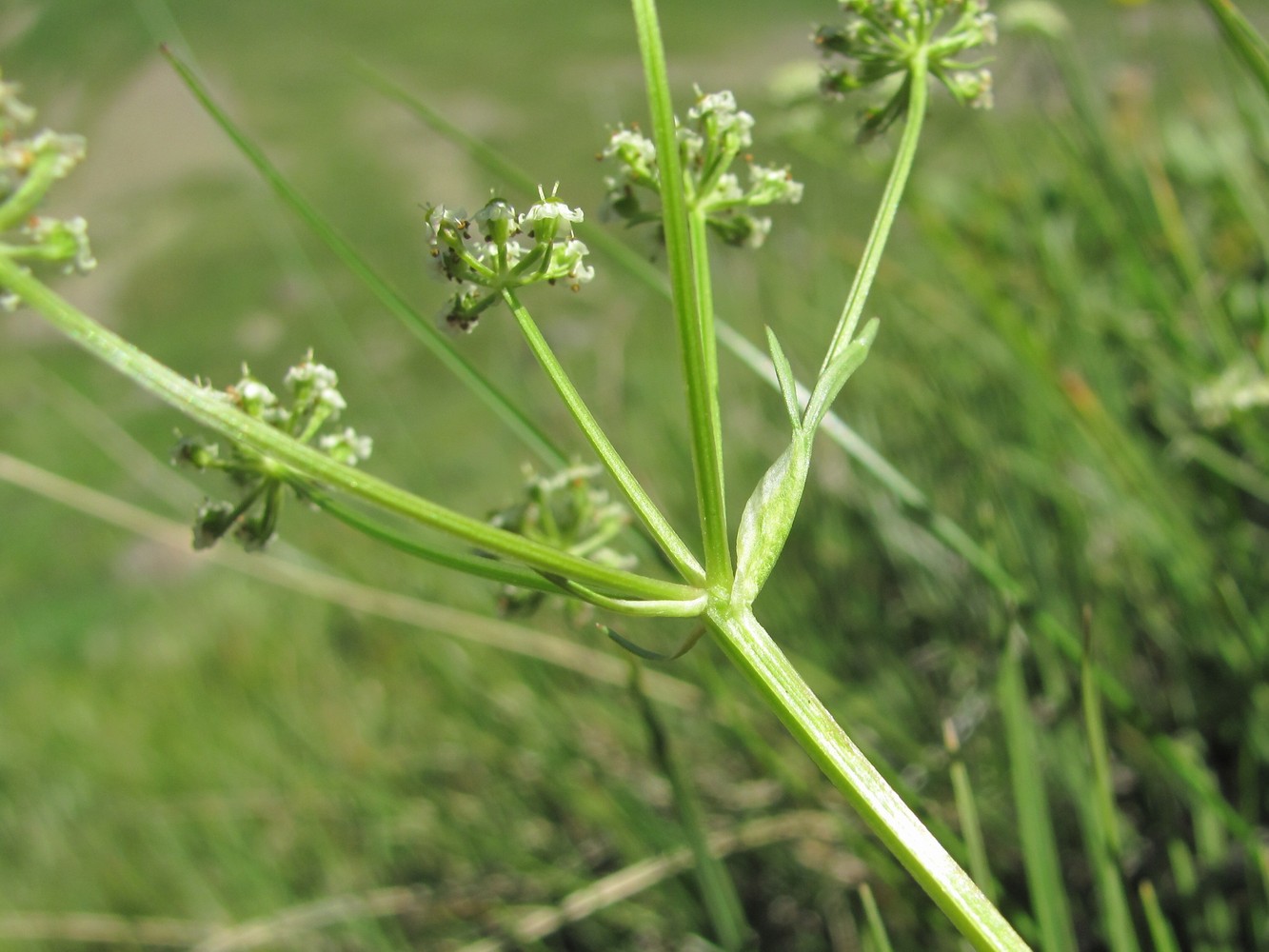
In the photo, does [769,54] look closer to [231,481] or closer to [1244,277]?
[1244,277]

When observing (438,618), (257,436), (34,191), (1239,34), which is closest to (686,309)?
(257,436)

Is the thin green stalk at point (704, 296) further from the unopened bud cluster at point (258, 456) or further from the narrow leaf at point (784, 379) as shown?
the unopened bud cluster at point (258, 456)

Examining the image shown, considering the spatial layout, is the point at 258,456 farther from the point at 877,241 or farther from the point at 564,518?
the point at 877,241

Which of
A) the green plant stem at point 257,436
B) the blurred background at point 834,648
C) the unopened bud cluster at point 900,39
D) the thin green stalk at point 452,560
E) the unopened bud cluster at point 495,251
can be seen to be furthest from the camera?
the blurred background at point 834,648

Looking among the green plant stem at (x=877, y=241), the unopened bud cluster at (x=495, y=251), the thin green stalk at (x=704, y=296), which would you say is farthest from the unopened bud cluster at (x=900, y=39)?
the unopened bud cluster at (x=495, y=251)

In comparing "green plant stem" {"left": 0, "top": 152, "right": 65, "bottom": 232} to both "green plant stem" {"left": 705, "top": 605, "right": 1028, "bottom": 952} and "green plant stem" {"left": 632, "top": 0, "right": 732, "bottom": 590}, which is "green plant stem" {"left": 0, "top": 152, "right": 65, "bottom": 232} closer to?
"green plant stem" {"left": 632, "top": 0, "right": 732, "bottom": 590}

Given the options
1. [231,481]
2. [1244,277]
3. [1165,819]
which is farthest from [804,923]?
[1244,277]
